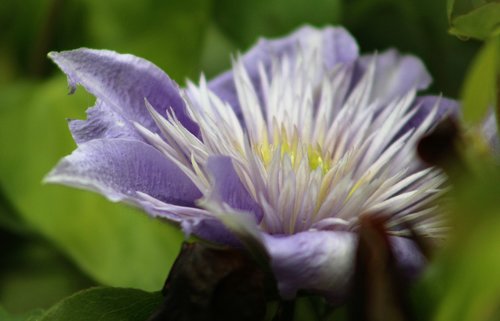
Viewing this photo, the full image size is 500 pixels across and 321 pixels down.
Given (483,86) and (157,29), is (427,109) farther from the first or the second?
(157,29)

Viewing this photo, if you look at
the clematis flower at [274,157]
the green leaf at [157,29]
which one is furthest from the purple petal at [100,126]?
the green leaf at [157,29]

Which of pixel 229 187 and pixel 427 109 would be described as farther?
pixel 427 109

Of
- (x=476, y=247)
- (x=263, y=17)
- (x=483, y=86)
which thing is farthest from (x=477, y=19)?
(x=263, y=17)

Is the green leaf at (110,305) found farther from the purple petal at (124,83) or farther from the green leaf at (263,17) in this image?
the green leaf at (263,17)

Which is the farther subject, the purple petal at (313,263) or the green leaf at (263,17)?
the green leaf at (263,17)

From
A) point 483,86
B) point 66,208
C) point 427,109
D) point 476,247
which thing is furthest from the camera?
A: point 66,208

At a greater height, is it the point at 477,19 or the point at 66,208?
the point at 477,19
